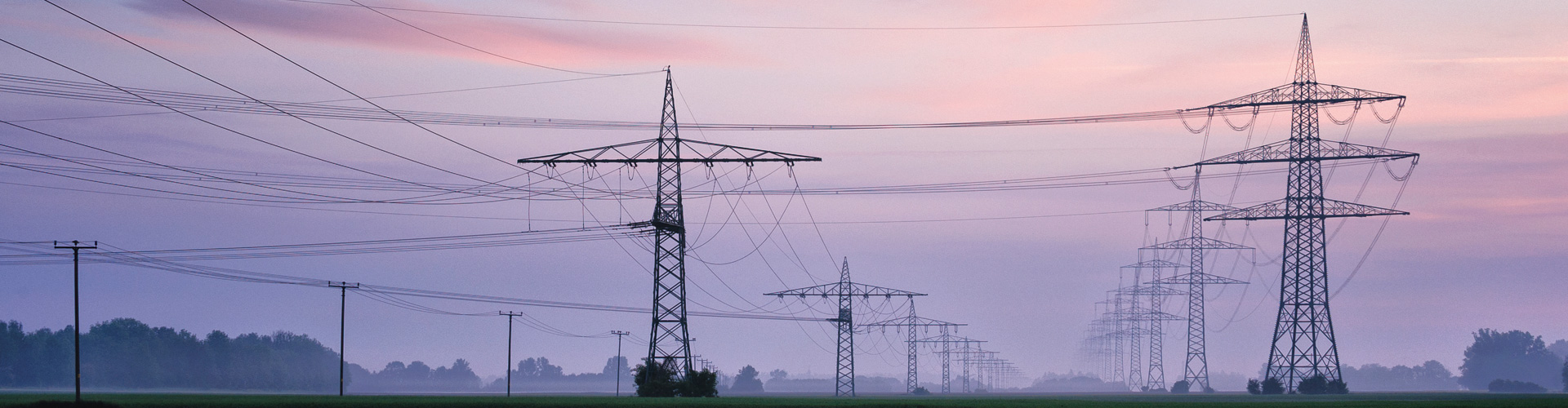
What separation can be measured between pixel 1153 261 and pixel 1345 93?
246 feet

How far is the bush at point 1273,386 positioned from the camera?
280ft

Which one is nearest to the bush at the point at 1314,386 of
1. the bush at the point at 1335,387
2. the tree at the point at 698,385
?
the bush at the point at 1335,387

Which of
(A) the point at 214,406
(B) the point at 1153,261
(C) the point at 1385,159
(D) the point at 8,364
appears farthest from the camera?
(D) the point at 8,364

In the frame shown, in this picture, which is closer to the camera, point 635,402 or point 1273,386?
point 635,402

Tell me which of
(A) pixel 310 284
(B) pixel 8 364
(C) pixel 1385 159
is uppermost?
(C) pixel 1385 159

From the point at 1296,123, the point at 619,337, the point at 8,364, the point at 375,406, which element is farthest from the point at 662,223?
the point at 8,364

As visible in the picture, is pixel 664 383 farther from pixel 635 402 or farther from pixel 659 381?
pixel 635 402

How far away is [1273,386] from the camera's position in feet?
281

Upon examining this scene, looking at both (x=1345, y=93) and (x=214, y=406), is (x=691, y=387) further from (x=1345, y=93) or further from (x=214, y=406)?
(x=1345, y=93)

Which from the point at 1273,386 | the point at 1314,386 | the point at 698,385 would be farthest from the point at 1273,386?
the point at 698,385

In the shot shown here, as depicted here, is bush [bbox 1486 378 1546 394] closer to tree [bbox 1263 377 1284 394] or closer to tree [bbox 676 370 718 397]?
tree [bbox 1263 377 1284 394]

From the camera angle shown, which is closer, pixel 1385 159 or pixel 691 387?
pixel 691 387

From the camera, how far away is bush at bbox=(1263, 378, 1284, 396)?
280ft

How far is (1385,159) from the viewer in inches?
2977
